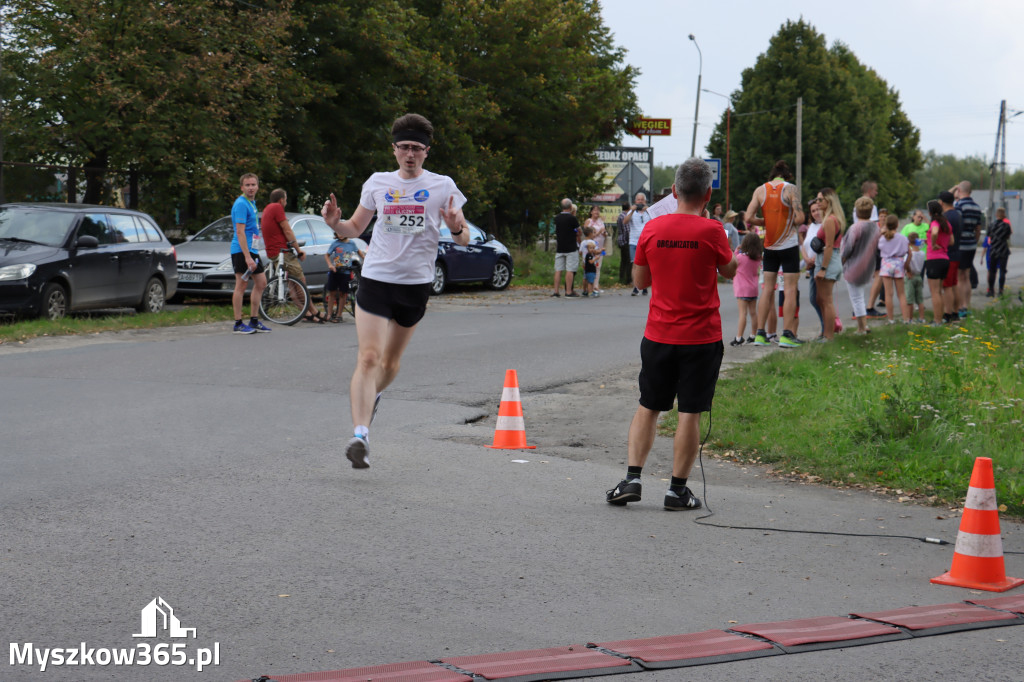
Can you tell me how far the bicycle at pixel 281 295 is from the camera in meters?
16.9

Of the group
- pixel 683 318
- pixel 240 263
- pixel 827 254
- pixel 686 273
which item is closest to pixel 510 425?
pixel 683 318

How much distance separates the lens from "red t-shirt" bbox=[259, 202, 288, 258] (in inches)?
647

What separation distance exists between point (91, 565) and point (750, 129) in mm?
65457

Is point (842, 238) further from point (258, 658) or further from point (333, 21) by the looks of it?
point (333, 21)

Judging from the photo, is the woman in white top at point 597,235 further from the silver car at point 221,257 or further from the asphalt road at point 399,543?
the asphalt road at point 399,543

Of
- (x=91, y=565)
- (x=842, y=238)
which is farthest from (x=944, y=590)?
(x=842, y=238)

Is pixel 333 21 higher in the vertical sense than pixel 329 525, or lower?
higher

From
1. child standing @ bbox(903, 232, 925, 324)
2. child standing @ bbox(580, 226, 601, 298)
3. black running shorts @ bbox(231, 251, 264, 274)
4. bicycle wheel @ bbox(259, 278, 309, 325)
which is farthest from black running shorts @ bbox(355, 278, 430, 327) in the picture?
child standing @ bbox(580, 226, 601, 298)

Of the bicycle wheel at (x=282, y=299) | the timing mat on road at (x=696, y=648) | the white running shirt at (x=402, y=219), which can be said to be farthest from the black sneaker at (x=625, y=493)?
the bicycle wheel at (x=282, y=299)

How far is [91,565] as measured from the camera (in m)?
4.94

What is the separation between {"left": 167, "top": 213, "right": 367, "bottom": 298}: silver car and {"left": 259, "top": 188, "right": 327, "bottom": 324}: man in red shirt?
1215mm

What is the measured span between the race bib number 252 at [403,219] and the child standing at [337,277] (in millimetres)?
10354

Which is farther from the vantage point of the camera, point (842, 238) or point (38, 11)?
point (38, 11)

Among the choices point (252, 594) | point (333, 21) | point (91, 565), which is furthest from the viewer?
point (333, 21)
